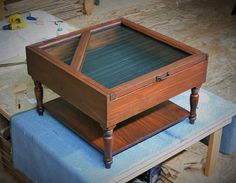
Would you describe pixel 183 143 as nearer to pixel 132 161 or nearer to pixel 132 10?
pixel 132 161

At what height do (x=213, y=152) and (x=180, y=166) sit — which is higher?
(x=213, y=152)

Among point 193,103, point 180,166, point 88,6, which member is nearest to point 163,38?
point 193,103

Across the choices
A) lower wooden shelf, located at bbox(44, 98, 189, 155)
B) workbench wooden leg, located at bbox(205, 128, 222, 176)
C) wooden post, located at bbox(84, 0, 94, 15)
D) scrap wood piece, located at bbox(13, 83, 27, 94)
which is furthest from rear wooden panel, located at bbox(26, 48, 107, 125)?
wooden post, located at bbox(84, 0, 94, 15)

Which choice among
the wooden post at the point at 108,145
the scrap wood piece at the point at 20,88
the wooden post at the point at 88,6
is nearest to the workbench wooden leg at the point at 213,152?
the wooden post at the point at 108,145

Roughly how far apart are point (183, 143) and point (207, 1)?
2694 mm

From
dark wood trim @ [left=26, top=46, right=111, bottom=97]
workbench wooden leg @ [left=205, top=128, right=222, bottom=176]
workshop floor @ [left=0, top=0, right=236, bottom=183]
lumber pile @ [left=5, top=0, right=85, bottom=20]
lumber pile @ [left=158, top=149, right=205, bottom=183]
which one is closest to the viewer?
dark wood trim @ [left=26, top=46, right=111, bottom=97]

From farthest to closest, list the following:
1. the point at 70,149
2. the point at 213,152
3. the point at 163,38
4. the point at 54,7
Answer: the point at 54,7 → the point at 213,152 → the point at 163,38 → the point at 70,149

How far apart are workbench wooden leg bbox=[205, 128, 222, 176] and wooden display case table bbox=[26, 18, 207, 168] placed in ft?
0.61

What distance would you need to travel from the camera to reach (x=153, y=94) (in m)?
1.95

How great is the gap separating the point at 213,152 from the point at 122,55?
0.69 m

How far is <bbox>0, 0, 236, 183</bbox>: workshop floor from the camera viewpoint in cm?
342

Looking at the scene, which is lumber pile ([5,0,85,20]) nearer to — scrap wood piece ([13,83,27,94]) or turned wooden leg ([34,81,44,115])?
scrap wood piece ([13,83,27,94])

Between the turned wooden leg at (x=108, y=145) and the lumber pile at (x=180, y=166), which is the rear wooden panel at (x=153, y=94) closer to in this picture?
the turned wooden leg at (x=108, y=145)

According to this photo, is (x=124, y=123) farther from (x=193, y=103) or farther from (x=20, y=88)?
(x=20, y=88)
